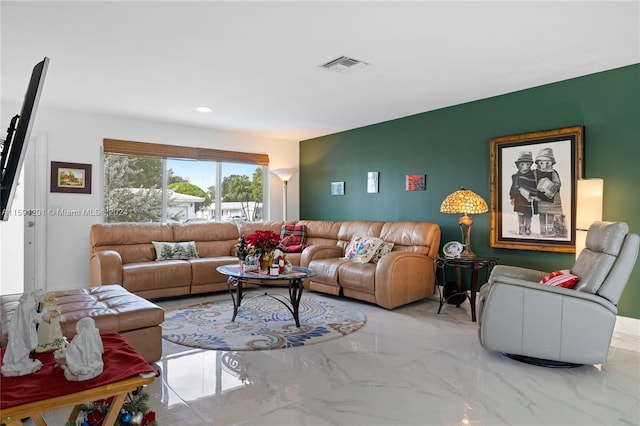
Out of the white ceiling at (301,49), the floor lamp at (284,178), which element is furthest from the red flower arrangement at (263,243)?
the floor lamp at (284,178)

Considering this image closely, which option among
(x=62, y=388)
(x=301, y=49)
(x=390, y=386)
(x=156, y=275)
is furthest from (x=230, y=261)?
(x=62, y=388)

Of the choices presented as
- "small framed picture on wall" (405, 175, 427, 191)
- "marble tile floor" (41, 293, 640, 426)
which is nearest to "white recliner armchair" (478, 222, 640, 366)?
"marble tile floor" (41, 293, 640, 426)

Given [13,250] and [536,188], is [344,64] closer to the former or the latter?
[536,188]

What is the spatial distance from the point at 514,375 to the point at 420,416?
91cm

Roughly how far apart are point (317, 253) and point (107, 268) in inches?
93.6

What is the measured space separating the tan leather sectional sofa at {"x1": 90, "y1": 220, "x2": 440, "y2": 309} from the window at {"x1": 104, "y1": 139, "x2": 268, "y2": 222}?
541mm

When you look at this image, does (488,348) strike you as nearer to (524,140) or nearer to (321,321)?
(321,321)

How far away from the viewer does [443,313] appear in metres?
4.22

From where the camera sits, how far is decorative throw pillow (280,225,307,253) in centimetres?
584

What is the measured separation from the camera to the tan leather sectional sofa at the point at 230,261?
14.2ft

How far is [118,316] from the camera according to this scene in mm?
2633

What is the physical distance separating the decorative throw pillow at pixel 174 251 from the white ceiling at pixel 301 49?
1.70 m

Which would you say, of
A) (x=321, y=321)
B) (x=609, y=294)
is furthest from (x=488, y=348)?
(x=321, y=321)

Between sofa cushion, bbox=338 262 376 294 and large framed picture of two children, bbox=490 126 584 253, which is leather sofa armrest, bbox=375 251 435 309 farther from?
large framed picture of two children, bbox=490 126 584 253
